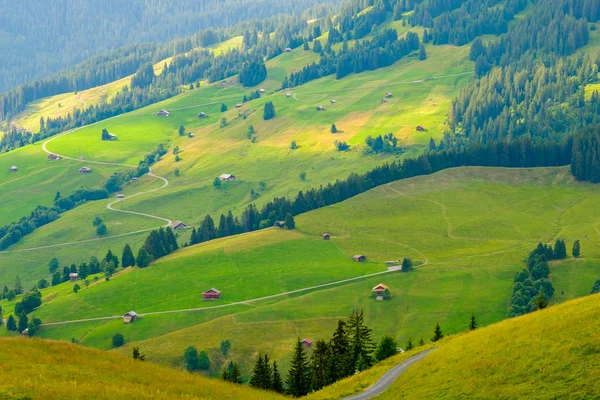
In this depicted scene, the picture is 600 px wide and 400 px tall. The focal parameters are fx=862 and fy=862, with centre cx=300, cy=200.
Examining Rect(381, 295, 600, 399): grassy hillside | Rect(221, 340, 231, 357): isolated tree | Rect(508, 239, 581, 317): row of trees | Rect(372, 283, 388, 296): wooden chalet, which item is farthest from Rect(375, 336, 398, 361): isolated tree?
Rect(372, 283, 388, 296): wooden chalet

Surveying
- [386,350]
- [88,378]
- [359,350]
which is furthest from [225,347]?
[88,378]

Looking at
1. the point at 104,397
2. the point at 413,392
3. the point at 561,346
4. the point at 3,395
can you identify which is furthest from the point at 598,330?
the point at 3,395

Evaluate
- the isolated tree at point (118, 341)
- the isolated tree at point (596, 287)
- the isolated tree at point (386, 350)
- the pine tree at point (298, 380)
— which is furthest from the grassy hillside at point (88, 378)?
the isolated tree at point (596, 287)

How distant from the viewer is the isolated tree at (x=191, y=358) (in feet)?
544

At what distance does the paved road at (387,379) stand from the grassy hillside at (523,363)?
136cm

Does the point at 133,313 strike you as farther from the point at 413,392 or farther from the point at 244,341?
the point at 413,392

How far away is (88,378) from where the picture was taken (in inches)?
2813

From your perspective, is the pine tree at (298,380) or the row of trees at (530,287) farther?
the row of trees at (530,287)

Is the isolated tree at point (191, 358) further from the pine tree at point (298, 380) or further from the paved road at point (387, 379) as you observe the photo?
the paved road at point (387, 379)

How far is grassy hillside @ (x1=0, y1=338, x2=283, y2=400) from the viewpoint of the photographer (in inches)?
2493

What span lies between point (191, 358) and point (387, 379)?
91713 mm

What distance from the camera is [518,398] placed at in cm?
6341

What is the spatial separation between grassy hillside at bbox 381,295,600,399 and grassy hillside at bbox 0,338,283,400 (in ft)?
52.5

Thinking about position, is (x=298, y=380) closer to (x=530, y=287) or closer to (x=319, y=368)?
(x=319, y=368)
